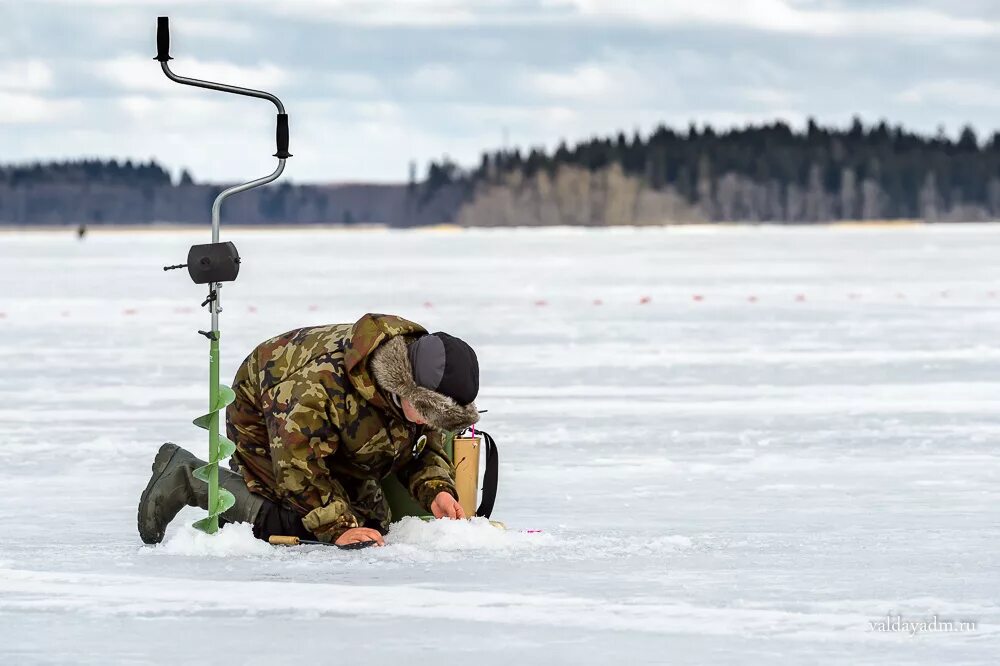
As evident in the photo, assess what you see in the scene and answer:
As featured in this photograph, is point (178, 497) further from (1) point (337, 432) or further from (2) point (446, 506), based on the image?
(2) point (446, 506)

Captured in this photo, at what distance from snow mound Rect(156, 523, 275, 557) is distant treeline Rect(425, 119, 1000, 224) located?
14138cm

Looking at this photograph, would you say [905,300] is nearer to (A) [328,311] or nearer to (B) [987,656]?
(A) [328,311]

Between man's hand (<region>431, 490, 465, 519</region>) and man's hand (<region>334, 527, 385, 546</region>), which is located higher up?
man's hand (<region>431, 490, 465, 519</region>)

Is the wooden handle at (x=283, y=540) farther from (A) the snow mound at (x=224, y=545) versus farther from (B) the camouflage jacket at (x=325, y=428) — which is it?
(B) the camouflage jacket at (x=325, y=428)

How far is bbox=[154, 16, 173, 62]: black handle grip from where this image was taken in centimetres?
583

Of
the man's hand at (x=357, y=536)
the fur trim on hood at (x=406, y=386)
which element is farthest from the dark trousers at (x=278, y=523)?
the fur trim on hood at (x=406, y=386)

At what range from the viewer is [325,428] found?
5.23 meters

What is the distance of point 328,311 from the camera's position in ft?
69.5

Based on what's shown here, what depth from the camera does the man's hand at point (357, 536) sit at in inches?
212

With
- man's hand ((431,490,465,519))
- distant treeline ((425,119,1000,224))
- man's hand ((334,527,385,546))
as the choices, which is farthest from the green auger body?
distant treeline ((425,119,1000,224))

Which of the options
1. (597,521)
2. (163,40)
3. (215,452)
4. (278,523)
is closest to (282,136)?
(163,40)

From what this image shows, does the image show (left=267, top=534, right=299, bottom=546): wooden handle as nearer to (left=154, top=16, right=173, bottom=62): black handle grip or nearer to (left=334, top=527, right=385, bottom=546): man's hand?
(left=334, top=527, right=385, bottom=546): man's hand

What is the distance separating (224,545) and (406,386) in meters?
0.94

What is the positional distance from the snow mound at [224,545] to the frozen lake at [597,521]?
0.05ft
